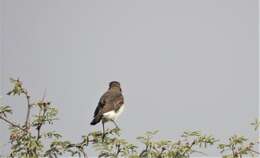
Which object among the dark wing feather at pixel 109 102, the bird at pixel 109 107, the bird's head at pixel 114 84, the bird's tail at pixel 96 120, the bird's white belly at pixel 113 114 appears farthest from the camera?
the bird's head at pixel 114 84

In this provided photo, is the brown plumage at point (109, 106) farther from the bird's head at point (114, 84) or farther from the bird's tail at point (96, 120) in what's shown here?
the bird's head at point (114, 84)

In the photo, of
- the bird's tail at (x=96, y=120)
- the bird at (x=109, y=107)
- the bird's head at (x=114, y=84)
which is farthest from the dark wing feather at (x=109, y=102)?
the bird's head at (x=114, y=84)

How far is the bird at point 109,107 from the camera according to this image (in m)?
12.6

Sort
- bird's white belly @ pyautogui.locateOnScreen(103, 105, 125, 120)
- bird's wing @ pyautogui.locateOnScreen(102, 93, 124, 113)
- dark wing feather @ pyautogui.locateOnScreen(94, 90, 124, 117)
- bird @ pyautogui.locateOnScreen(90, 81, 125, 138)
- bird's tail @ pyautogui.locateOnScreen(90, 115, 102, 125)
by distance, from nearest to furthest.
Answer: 1. bird's tail @ pyautogui.locateOnScreen(90, 115, 102, 125)
2. bird @ pyautogui.locateOnScreen(90, 81, 125, 138)
3. bird's white belly @ pyautogui.locateOnScreen(103, 105, 125, 120)
4. dark wing feather @ pyautogui.locateOnScreen(94, 90, 124, 117)
5. bird's wing @ pyautogui.locateOnScreen(102, 93, 124, 113)

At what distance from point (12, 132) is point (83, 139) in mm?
764

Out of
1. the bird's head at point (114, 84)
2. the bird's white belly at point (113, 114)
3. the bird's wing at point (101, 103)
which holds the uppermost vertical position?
the bird's head at point (114, 84)

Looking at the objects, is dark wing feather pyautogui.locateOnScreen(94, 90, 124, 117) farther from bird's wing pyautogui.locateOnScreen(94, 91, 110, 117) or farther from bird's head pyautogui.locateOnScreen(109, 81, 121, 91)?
bird's head pyautogui.locateOnScreen(109, 81, 121, 91)

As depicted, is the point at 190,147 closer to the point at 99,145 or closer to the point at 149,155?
the point at 149,155

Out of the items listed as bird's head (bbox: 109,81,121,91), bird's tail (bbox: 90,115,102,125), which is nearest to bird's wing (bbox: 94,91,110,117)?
bird's tail (bbox: 90,115,102,125)

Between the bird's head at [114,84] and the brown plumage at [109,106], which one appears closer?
the brown plumage at [109,106]

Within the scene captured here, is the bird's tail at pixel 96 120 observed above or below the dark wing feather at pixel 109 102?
below

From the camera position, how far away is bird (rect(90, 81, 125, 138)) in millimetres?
12570

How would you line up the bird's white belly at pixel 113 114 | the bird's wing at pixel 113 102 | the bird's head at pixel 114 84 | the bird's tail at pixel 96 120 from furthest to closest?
the bird's head at pixel 114 84
the bird's wing at pixel 113 102
the bird's white belly at pixel 113 114
the bird's tail at pixel 96 120

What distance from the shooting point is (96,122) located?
1245cm
